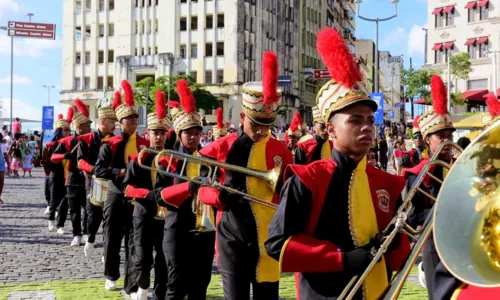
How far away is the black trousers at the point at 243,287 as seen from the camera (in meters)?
5.11

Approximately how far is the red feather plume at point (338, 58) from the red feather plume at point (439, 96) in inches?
115

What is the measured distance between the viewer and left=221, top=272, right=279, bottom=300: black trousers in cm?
511

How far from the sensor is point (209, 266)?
245 inches

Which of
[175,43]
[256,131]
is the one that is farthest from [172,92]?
[256,131]

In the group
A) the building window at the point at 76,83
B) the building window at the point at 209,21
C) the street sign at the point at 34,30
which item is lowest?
the street sign at the point at 34,30

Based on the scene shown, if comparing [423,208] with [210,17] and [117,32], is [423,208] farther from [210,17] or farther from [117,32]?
[117,32]

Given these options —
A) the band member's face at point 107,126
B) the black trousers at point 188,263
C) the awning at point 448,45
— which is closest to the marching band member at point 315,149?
the black trousers at point 188,263

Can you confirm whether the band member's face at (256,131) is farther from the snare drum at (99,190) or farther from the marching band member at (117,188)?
the snare drum at (99,190)

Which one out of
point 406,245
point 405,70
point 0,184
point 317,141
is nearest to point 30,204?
point 0,184

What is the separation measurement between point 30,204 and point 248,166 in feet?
45.5

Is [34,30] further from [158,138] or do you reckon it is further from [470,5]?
[470,5]

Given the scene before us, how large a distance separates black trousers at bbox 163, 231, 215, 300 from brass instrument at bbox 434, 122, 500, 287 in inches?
162

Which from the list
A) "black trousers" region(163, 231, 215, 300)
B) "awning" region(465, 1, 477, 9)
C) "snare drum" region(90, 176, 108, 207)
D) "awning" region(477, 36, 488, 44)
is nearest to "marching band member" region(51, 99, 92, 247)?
"snare drum" region(90, 176, 108, 207)

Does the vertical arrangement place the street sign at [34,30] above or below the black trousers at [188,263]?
above
